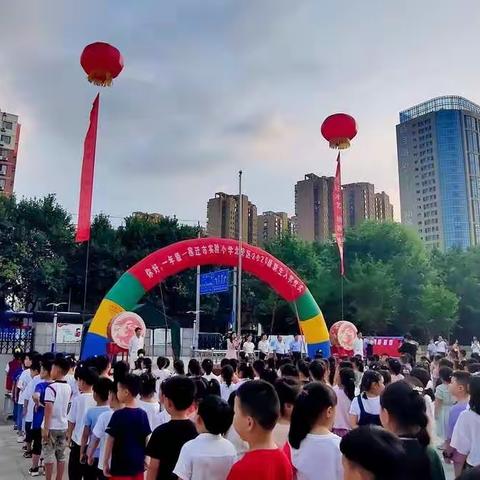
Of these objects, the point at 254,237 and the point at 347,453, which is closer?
the point at 347,453

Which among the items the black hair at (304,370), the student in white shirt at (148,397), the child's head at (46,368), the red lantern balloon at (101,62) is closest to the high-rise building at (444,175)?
the red lantern balloon at (101,62)

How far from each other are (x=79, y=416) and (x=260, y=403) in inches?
121

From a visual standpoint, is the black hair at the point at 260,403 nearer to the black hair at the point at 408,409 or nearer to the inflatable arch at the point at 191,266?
the black hair at the point at 408,409

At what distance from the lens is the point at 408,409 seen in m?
2.45

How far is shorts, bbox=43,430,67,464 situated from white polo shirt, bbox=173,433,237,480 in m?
3.60

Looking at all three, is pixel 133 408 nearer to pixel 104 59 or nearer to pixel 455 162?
pixel 104 59

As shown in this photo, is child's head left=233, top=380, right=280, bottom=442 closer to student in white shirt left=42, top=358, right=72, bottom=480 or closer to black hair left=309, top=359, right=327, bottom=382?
black hair left=309, top=359, right=327, bottom=382

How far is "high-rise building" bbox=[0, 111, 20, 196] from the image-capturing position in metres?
59.5

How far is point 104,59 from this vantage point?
378 inches

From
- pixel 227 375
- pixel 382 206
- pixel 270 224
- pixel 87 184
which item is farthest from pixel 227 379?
pixel 382 206

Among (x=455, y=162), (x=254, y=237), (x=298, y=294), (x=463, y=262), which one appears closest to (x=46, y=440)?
(x=298, y=294)

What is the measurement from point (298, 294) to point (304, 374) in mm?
7249

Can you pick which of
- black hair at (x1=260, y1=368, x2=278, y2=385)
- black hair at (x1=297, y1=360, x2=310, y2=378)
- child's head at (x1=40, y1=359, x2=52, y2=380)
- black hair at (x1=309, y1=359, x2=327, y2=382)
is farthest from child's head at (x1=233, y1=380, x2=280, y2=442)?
child's head at (x1=40, y1=359, x2=52, y2=380)

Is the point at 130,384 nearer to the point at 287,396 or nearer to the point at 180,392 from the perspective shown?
the point at 180,392
